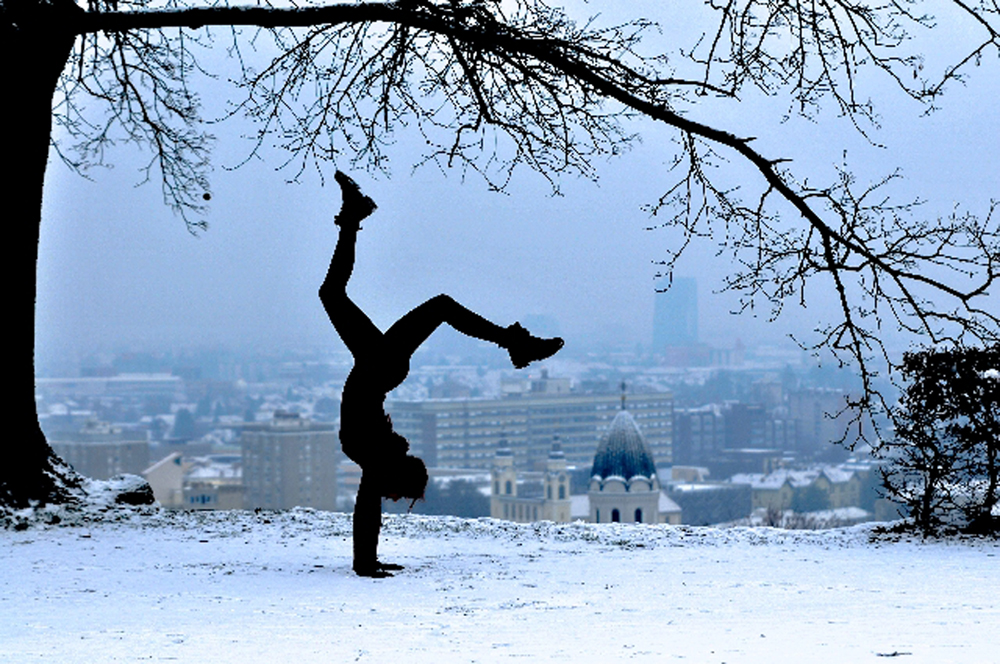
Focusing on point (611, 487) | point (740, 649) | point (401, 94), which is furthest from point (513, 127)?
point (611, 487)

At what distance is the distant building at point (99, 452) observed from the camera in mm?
96188

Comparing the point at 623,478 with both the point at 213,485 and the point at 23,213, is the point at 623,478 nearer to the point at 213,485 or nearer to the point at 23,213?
the point at 213,485

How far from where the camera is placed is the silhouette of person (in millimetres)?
7688

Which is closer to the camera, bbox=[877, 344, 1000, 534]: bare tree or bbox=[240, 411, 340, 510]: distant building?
bbox=[877, 344, 1000, 534]: bare tree

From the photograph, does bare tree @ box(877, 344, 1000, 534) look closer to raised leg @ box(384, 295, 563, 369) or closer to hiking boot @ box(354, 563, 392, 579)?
raised leg @ box(384, 295, 563, 369)

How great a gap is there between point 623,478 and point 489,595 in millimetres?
65400

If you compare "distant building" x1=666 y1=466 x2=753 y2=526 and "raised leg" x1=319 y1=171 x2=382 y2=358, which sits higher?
"raised leg" x1=319 y1=171 x2=382 y2=358

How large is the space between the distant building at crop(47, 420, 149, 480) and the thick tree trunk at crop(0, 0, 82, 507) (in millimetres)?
86672

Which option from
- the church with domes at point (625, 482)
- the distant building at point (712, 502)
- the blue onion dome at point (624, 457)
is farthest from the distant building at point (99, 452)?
the distant building at point (712, 502)

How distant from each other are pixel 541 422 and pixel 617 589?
124676 mm

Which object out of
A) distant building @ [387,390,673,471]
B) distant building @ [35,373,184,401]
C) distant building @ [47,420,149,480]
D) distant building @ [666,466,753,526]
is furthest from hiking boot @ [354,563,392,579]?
distant building @ [35,373,184,401]

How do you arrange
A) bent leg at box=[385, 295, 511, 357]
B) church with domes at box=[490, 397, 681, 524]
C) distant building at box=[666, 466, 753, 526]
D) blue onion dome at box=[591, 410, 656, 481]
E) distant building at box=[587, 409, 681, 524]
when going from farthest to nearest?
Result: distant building at box=[666, 466, 753, 526]
blue onion dome at box=[591, 410, 656, 481]
distant building at box=[587, 409, 681, 524]
church with domes at box=[490, 397, 681, 524]
bent leg at box=[385, 295, 511, 357]

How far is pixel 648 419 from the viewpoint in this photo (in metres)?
131

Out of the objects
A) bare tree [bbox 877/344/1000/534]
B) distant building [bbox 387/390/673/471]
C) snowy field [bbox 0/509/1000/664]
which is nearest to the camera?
snowy field [bbox 0/509/1000/664]
